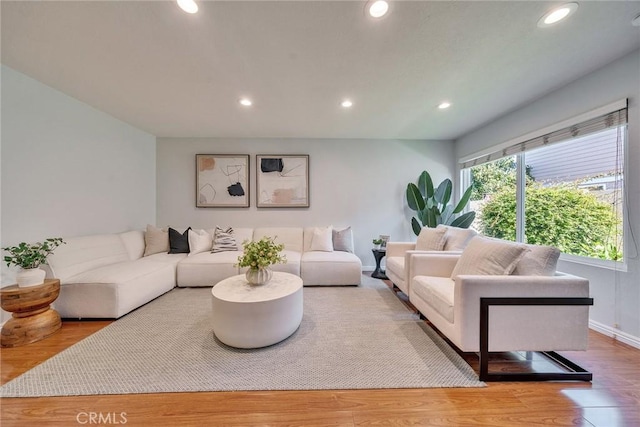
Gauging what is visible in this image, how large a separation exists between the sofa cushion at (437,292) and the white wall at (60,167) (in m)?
3.89

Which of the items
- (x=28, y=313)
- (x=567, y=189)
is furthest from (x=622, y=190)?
(x=28, y=313)

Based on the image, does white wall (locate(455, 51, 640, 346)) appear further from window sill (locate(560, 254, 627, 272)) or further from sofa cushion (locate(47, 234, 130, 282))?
sofa cushion (locate(47, 234, 130, 282))

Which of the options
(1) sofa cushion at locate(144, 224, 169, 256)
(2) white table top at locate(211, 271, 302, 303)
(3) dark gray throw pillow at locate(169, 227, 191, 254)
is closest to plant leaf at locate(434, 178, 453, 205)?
(2) white table top at locate(211, 271, 302, 303)

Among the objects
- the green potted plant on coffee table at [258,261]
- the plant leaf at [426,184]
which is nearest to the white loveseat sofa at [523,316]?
the green potted plant on coffee table at [258,261]

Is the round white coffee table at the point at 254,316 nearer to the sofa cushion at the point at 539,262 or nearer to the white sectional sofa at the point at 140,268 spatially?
the white sectional sofa at the point at 140,268

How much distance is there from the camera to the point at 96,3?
57.6 inches

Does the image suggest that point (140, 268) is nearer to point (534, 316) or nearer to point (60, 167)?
point (60, 167)

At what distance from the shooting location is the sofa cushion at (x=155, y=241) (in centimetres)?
357

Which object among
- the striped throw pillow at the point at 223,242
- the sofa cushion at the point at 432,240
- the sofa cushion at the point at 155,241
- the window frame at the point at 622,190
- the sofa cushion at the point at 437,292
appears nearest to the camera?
the sofa cushion at the point at 437,292

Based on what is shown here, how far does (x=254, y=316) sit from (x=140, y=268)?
6.15 ft

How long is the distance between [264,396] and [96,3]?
8.74 ft

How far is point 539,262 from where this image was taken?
1.70m

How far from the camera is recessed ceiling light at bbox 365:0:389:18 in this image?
1.44 metres

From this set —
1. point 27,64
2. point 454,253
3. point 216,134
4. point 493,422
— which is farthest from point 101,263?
point 454,253
